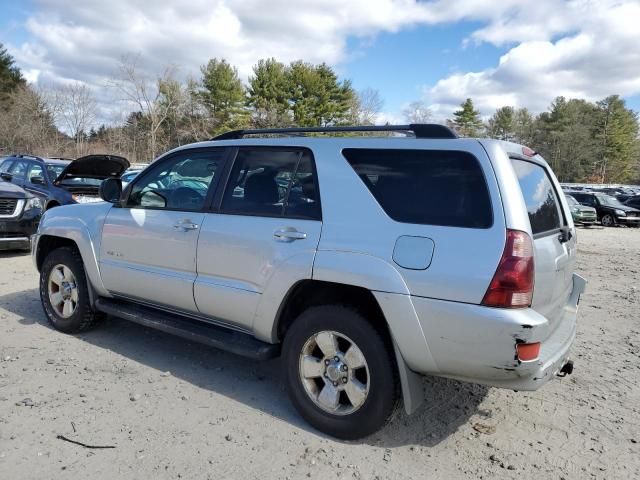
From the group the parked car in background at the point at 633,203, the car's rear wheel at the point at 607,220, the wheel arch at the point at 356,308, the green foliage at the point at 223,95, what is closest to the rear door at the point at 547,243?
the wheel arch at the point at 356,308

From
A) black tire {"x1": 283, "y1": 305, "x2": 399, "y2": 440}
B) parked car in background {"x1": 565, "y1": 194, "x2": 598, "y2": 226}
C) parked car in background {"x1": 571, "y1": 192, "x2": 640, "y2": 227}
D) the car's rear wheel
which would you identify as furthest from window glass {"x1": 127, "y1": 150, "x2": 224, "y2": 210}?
the car's rear wheel

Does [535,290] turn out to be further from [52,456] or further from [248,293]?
[52,456]

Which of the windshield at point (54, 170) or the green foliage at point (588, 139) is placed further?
the green foliage at point (588, 139)

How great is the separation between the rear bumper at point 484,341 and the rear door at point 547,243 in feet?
0.60

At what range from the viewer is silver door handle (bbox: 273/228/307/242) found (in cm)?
315

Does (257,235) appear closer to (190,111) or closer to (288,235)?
(288,235)

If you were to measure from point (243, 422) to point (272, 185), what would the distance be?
5.37 feet

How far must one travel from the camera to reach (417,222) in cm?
278

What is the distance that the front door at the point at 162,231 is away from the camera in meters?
3.77

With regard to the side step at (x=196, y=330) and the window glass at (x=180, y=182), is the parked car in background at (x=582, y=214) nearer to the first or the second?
the window glass at (x=180, y=182)

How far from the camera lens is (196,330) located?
12.1 feet

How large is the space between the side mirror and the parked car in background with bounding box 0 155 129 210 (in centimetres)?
482

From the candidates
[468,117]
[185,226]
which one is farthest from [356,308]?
[468,117]

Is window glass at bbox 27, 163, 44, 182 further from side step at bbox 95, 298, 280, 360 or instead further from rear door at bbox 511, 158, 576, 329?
rear door at bbox 511, 158, 576, 329
